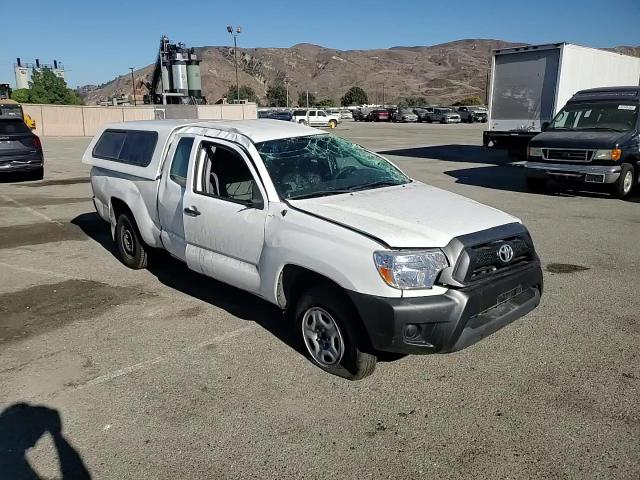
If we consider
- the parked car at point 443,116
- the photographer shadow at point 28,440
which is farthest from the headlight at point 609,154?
the parked car at point 443,116

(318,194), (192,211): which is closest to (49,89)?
(192,211)

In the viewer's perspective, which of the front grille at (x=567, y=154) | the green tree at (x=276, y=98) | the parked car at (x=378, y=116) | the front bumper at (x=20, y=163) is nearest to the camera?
the front grille at (x=567, y=154)

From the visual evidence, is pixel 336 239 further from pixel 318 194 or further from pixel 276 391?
pixel 276 391

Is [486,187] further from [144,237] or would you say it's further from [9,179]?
[9,179]

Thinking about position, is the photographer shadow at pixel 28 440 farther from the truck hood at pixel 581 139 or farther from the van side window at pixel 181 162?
the truck hood at pixel 581 139

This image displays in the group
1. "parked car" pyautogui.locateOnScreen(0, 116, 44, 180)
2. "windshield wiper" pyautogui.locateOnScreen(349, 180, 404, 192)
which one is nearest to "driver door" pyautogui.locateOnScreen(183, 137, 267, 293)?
"windshield wiper" pyautogui.locateOnScreen(349, 180, 404, 192)

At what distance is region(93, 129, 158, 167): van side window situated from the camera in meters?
5.86

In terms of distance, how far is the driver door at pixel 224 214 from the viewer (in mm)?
4273

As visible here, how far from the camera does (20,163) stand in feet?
45.5

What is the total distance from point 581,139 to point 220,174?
831cm

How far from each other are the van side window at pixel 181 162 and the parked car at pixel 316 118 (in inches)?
1498

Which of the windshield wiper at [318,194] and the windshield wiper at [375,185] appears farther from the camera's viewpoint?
the windshield wiper at [375,185]

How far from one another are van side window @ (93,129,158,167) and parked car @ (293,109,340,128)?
36.5 m

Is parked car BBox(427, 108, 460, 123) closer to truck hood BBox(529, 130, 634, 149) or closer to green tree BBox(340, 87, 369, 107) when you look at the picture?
truck hood BBox(529, 130, 634, 149)
